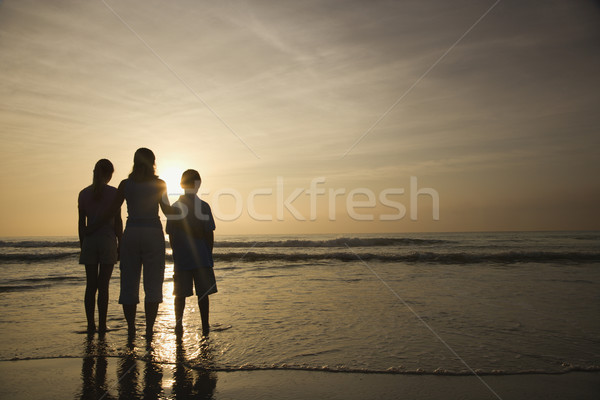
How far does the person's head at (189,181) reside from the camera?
4781 millimetres

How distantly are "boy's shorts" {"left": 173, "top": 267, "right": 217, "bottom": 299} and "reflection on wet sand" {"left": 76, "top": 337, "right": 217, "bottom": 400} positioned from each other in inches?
31.5

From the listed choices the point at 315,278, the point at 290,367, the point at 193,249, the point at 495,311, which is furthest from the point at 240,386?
the point at 315,278

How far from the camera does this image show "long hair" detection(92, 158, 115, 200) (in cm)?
453

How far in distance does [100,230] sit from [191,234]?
1030 millimetres

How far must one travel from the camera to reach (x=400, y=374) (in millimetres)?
3436

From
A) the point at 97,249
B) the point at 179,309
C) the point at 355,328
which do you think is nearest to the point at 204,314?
the point at 179,309

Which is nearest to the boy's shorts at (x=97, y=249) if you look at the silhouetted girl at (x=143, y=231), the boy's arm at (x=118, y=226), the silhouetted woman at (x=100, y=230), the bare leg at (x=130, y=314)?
the silhouetted woman at (x=100, y=230)

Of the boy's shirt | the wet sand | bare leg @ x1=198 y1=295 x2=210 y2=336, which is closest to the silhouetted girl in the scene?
the boy's shirt

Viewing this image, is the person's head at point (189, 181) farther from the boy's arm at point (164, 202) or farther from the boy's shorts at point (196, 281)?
the boy's shorts at point (196, 281)

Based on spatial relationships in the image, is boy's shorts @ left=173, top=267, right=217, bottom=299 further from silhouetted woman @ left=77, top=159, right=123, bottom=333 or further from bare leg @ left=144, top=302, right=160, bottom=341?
silhouetted woman @ left=77, top=159, right=123, bottom=333

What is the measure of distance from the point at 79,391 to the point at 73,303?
476cm

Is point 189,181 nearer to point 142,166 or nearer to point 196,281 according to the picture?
point 142,166

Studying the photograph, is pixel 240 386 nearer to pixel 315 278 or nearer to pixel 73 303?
pixel 73 303

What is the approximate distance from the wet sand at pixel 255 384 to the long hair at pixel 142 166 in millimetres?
1864
